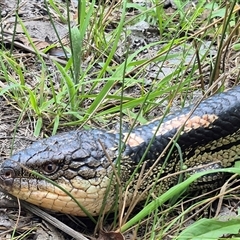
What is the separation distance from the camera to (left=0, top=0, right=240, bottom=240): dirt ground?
3.24 m

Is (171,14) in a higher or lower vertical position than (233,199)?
higher

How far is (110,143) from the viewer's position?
3404mm

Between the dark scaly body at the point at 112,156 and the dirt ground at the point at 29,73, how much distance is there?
0.42 feet

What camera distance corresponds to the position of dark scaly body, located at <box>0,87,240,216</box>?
→ 126 inches

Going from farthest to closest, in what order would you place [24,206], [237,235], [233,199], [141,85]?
1. [141,85]
2. [233,199]
3. [24,206]
4. [237,235]

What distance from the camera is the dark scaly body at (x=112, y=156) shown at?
126 inches

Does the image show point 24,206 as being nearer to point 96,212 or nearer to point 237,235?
point 96,212

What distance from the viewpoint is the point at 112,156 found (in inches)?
132

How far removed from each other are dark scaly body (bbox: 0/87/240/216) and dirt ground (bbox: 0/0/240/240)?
0.13m

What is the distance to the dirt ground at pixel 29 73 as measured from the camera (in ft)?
10.6

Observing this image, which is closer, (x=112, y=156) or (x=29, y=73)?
(x=112, y=156)

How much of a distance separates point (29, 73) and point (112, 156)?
1.40 metres

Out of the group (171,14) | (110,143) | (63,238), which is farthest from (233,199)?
(171,14)

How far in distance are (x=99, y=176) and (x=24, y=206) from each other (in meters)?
0.41
